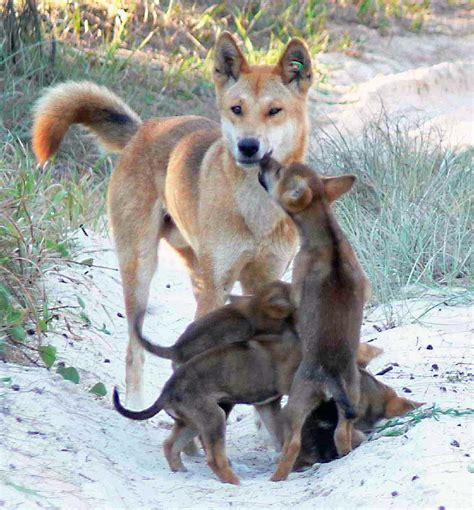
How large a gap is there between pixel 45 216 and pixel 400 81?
25.9 feet

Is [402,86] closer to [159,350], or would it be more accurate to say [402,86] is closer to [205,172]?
[205,172]

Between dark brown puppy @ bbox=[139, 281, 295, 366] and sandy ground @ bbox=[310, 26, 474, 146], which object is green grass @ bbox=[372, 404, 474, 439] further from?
sandy ground @ bbox=[310, 26, 474, 146]

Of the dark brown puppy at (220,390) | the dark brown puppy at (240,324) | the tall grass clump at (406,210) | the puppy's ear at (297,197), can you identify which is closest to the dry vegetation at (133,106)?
the tall grass clump at (406,210)

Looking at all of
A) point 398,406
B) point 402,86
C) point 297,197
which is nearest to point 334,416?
point 398,406

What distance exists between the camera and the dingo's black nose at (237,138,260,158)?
5984 millimetres

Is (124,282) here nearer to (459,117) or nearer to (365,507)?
(365,507)

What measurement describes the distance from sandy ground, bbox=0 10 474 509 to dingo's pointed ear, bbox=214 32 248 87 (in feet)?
4.84

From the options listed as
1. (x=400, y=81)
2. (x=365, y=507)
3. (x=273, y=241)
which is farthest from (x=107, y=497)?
(x=400, y=81)

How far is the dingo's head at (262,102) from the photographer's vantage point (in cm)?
606

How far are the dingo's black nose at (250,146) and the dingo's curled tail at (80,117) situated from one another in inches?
59.5

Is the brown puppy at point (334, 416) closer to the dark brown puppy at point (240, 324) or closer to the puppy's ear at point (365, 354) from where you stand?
the puppy's ear at point (365, 354)

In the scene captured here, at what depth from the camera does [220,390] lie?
16.3ft

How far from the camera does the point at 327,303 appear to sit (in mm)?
4887

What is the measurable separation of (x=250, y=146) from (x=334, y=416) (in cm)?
159
